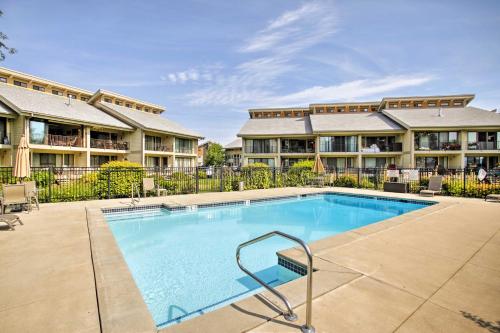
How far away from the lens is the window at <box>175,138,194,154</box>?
3388 centimetres

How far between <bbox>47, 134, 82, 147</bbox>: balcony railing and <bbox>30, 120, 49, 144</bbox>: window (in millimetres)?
521

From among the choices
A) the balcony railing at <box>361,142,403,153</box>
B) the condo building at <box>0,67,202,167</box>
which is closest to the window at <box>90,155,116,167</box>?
the condo building at <box>0,67,202,167</box>

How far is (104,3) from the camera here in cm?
1073

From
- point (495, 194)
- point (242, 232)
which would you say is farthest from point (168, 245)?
point (495, 194)

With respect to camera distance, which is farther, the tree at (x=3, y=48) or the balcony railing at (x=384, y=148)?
the balcony railing at (x=384, y=148)

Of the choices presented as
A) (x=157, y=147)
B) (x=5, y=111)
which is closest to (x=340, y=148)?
(x=157, y=147)

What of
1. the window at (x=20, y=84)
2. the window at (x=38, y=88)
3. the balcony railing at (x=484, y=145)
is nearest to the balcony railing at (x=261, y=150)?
the balcony railing at (x=484, y=145)

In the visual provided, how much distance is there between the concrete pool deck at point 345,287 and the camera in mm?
2658

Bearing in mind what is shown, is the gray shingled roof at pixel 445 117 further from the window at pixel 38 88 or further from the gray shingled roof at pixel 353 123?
the window at pixel 38 88

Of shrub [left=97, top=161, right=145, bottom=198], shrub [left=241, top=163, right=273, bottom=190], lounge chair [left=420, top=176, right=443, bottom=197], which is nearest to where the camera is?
shrub [left=97, top=161, right=145, bottom=198]

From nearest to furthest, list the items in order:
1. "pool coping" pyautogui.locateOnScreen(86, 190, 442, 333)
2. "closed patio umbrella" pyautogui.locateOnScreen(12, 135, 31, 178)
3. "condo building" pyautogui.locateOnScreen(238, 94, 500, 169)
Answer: "pool coping" pyautogui.locateOnScreen(86, 190, 442, 333), "closed patio umbrella" pyautogui.locateOnScreen(12, 135, 31, 178), "condo building" pyautogui.locateOnScreen(238, 94, 500, 169)

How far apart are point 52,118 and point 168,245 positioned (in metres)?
20.9

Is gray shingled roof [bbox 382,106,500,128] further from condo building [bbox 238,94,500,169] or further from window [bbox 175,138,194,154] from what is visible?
window [bbox 175,138,194,154]

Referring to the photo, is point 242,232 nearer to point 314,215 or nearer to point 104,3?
point 314,215
